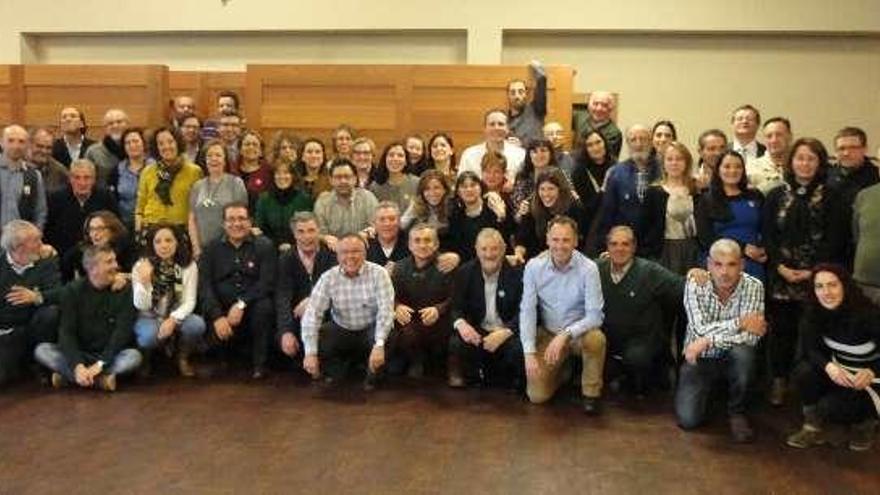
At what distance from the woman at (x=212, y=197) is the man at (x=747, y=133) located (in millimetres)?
3057

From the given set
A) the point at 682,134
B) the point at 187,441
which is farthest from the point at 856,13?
the point at 187,441

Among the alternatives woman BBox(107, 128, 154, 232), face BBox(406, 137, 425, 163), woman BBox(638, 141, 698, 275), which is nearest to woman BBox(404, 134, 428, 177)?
face BBox(406, 137, 425, 163)

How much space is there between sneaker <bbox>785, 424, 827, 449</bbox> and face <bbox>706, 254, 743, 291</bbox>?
743 millimetres

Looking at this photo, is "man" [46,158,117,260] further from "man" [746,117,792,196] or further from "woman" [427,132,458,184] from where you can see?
"man" [746,117,792,196]

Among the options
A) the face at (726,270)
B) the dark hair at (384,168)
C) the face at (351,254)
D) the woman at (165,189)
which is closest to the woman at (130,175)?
the woman at (165,189)

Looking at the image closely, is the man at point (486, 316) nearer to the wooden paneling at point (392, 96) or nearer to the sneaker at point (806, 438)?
the sneaker at point (806, 438)

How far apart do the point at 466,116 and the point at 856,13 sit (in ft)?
12.4

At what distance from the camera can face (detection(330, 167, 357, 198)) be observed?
16.7 ft

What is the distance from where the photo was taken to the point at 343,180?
5.11m

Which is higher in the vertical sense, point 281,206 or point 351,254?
point 281,206

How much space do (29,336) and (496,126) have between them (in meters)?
3.11

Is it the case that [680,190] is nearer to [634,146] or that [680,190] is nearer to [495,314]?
[634,146]

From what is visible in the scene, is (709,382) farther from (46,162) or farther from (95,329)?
(46,162)

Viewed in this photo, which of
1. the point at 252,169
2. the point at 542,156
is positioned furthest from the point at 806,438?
the point at 252,169
